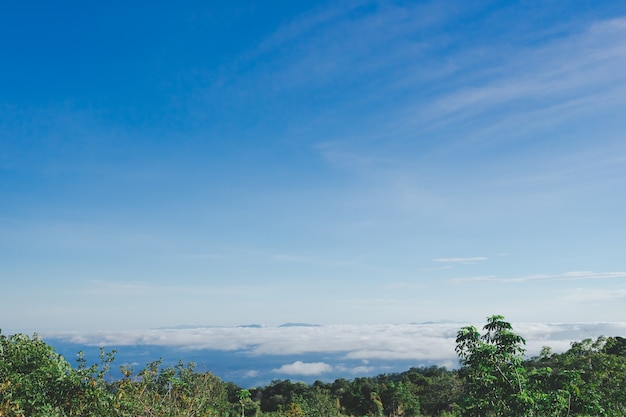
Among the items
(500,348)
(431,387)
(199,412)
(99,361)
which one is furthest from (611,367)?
(431,387)

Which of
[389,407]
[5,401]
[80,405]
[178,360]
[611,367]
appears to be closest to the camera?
[5,401]

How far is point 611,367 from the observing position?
803 inches

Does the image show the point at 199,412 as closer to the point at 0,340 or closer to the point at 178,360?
the point at 178,360

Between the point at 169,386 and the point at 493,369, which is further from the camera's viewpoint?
the point at 169,386

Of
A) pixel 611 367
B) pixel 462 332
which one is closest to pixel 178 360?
pixel 462 332

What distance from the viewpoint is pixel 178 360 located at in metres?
12.1

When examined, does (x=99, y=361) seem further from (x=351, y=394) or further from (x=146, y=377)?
(x=351, y=394)

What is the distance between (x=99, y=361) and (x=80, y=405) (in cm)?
104

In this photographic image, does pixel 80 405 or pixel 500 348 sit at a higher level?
pixel 500 348

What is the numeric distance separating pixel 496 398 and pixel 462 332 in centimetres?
131

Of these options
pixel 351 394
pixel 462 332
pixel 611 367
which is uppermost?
pixel 462 332

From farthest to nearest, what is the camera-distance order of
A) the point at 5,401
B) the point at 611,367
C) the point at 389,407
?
1. the point at 389,407
2. the point at 611,367
3. the point at 5,401

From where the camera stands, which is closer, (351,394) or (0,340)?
(0,340)

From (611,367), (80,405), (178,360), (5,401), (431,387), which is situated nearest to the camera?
(5,401)
